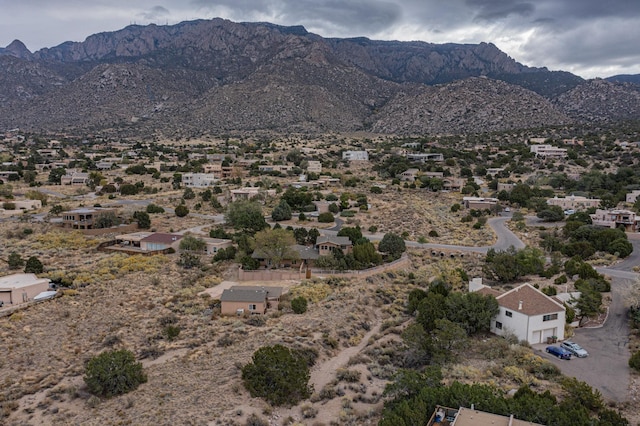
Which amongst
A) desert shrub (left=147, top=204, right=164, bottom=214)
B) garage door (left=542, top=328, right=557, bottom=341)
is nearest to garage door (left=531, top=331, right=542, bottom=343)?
garage door (left=542, top=328, right=557, bottom=341)

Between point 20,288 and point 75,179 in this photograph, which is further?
point 75,179

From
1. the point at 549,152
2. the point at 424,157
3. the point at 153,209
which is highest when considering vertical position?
the point at 549,152

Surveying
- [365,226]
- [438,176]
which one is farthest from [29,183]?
[438,176]

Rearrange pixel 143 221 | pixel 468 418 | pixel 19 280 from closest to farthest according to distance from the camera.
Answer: pixel 468 418
pixel 19 280
pixel 143 221

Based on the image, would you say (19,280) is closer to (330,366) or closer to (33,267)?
(33,267)

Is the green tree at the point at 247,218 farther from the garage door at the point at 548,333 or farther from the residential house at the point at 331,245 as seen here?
the garage door at the point at 548,333

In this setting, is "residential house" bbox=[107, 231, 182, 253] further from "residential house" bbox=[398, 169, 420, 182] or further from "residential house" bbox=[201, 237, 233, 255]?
"residential house" bbox=[398, 169, 420, 182]

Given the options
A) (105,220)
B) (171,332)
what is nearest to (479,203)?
(105,220)
